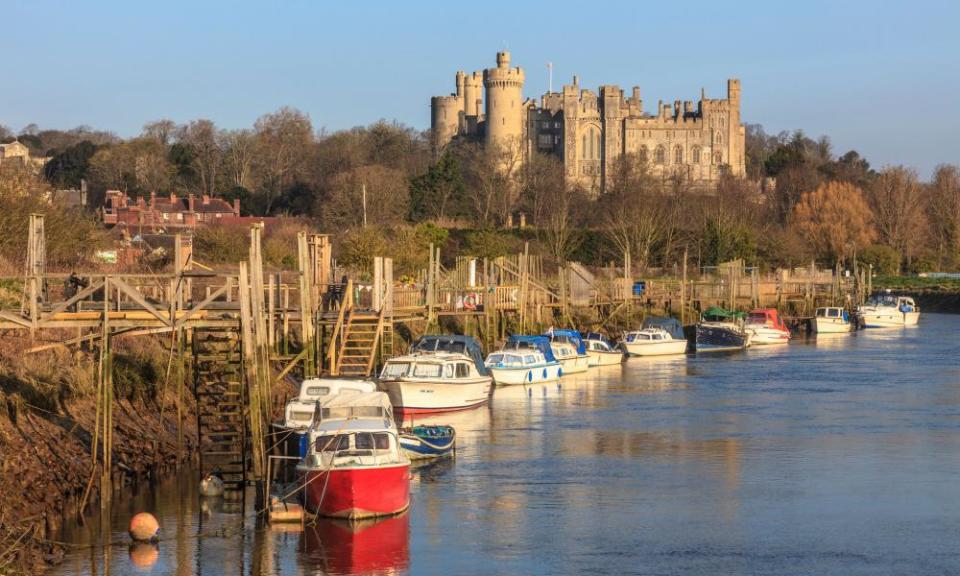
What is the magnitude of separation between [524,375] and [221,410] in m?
19.4

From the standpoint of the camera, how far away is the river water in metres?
25.0

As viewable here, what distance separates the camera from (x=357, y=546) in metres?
25.6

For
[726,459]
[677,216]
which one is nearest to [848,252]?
[677,216]

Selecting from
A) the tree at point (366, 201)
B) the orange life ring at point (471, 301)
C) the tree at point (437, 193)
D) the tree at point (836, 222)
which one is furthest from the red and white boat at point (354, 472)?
the tree at point (836, 222)

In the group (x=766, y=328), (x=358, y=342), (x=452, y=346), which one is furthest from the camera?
(x=766, y=328)

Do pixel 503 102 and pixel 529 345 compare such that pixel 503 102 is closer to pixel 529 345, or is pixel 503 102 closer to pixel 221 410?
pixel 529 345

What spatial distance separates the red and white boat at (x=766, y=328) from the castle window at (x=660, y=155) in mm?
92603

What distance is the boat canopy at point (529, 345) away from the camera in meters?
53.6

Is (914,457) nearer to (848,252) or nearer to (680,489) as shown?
(680,489)

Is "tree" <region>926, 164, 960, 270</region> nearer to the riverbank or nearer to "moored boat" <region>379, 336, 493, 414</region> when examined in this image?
"moored boat" <region>379, 336, 493, 414</region>

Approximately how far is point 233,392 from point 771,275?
7684 centimetres

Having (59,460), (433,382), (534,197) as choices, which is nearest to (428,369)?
(433,382)

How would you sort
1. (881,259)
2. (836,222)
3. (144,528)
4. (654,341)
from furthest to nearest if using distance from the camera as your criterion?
(836,222)
(881,259)
(654,341)
(144,528)

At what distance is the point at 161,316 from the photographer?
2986 centimetres
